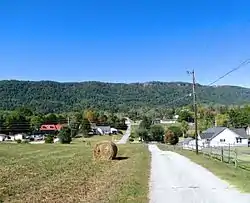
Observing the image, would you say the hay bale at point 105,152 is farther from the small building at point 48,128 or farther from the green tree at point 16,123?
the small building at point 48,128

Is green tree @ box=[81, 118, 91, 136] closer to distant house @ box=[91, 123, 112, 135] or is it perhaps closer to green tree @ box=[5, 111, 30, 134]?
distant house @ box=[91, 123, 112, 135]

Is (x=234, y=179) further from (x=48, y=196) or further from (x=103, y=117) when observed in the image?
(x=103, y=117)

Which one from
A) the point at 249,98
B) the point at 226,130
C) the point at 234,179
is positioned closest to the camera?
the point at 234,179

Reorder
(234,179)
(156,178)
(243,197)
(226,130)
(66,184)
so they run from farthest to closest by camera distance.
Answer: (226,130) → (156,178) → (234,179) → (66,184) → (243,197)

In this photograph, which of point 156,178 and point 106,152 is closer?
point 156,178

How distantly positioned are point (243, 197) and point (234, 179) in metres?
5.57

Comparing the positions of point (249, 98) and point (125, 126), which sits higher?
point (249, 98)

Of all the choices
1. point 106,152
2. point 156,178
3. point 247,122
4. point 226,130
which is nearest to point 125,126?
point 247,122

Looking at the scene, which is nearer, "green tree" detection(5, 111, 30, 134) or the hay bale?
the hay bale

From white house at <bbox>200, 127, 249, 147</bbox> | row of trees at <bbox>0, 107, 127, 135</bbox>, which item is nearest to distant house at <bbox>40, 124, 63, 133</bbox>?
row of trees at <bbox>0, 107, 127, 135</bbox>

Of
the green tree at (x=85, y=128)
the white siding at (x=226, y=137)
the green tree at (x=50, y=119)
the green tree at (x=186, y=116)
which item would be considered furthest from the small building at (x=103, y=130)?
the white siding at (x=226, y=137)

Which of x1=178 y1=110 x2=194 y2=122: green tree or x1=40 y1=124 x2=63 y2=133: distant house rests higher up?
x1=178 y1=110 x2=194 y2=122: green tree

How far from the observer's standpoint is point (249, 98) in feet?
646

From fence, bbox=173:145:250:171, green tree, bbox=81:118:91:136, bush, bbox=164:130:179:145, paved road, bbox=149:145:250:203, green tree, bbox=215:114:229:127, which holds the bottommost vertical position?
paved road, bbox=149:145:250:203
